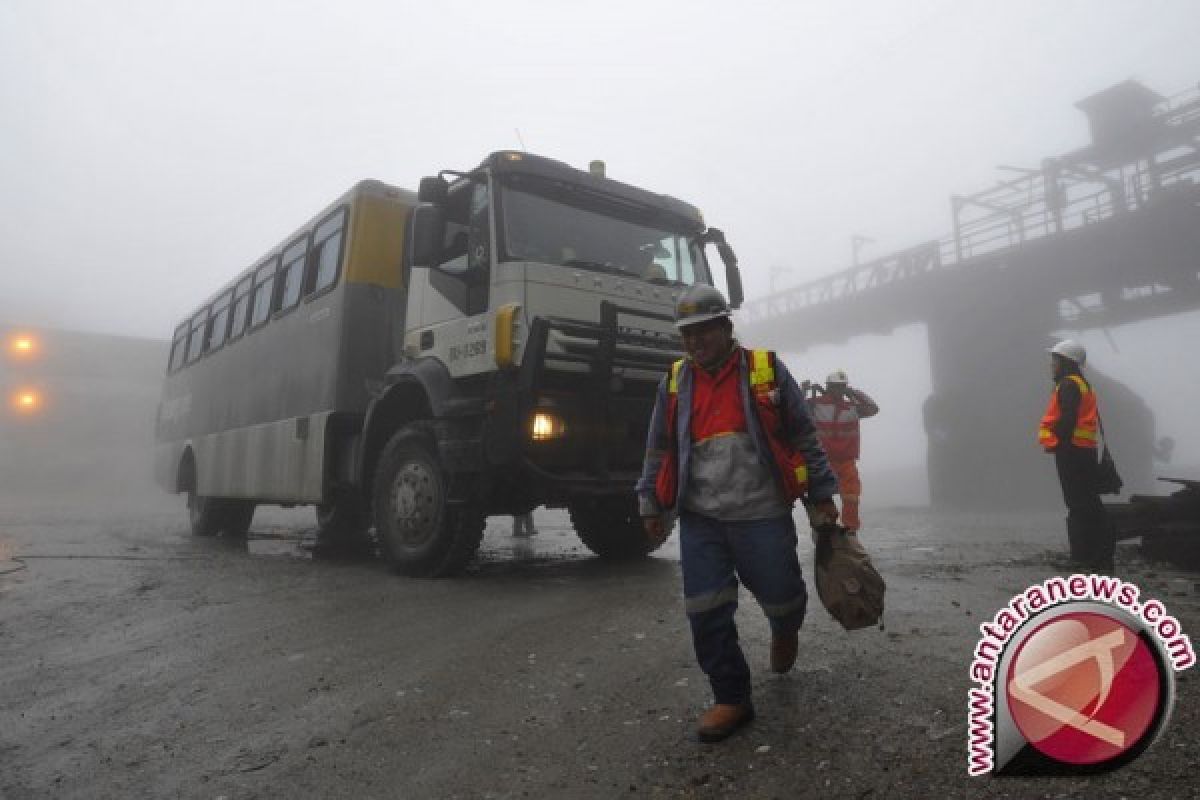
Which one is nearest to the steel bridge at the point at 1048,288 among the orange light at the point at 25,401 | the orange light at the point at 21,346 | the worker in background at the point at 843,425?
the worker in background at the point at 843,425

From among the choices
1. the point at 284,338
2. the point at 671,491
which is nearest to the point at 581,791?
the point at 671,491

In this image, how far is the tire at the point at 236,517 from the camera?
411 inches

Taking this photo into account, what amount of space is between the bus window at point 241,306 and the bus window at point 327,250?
2407mm

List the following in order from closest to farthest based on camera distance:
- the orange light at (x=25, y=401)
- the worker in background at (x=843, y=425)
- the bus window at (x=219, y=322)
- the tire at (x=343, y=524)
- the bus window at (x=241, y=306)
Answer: the worker in background at (x=843, y=425) → the tire at (x=343, y=524) → the bus window at (x=241, y=306) → the bus window at (x=219, y=322) → the orange light at (x=25, y=401)

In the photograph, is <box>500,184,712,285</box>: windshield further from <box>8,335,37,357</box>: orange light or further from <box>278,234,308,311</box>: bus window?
<box>8,335,37,357</box>: orange light

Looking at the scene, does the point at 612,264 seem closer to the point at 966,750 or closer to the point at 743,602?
the point at 743,602

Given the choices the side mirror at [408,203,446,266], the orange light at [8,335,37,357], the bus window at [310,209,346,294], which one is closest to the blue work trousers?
the side mirror at [408,203,446,266]

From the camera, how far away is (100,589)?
6.14 meters

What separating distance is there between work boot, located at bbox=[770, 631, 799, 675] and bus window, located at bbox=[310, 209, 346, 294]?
563 cm

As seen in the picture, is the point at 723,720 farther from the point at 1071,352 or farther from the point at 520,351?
the point at 1071,352

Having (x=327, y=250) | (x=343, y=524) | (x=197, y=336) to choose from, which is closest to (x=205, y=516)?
(x=197, y=336)

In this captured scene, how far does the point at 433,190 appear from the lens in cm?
557

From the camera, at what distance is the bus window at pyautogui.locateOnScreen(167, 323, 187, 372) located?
1240 cm

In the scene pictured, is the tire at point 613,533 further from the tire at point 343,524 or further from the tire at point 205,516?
the tire at point 205,516
